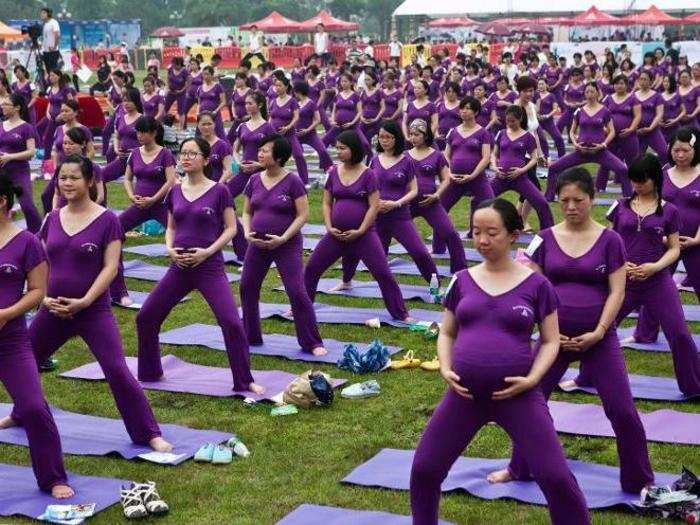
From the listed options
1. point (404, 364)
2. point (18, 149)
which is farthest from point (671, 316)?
point (18, 149)

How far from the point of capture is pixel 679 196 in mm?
9438

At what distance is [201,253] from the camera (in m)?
8.70

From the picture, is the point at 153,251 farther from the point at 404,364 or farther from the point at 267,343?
the point at 404,364

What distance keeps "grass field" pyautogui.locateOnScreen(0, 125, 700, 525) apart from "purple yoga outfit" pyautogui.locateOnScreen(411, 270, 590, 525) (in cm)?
112

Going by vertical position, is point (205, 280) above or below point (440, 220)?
above

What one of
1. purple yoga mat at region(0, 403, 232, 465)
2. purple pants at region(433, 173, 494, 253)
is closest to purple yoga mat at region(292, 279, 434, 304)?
purple pants at region(433, 173, 494, 253)

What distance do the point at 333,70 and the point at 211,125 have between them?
15351mm

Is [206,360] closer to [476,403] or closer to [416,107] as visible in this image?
[476,403]

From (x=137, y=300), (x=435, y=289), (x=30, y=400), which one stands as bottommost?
(x=137, y=300)

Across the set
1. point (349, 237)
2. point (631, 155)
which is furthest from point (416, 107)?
point (349, 237)

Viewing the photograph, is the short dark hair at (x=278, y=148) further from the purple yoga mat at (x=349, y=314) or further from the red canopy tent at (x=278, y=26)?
the red canopy tent at (x=278, y=26)

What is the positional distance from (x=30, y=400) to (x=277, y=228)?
3.60 m

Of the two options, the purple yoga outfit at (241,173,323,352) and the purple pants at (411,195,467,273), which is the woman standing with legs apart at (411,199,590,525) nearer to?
the purple yoga outfit at (241,173,323,352)

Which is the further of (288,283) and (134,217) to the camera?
(134,217)
